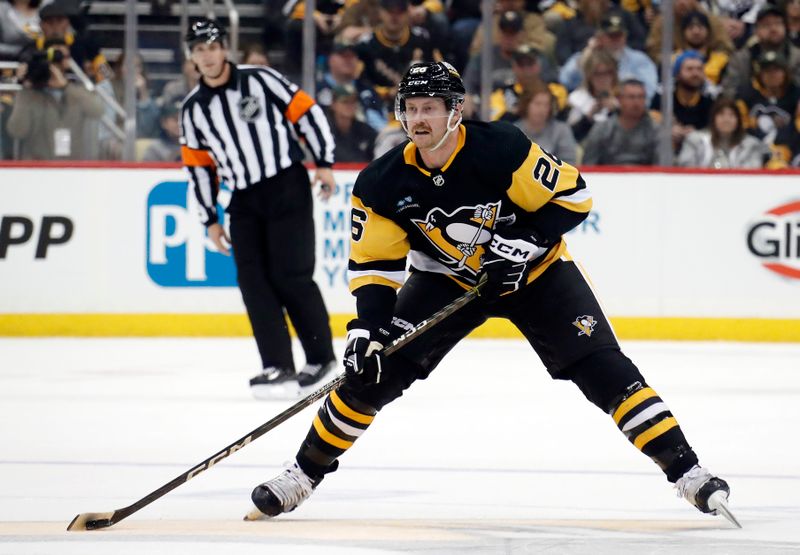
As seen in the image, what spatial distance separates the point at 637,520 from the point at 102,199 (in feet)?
16.3

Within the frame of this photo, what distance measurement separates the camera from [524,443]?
14.5ft

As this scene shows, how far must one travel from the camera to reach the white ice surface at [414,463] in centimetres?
301

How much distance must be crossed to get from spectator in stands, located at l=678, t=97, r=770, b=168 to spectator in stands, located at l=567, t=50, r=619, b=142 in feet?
1.49

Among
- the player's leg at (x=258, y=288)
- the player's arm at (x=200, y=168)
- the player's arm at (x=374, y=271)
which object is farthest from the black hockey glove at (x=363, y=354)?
the player's arm at (x=200, y=168)

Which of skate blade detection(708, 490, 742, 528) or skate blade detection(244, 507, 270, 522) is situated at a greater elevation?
skate blade detection(708, 490, 742, 528)

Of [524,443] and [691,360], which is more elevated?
[524,443]

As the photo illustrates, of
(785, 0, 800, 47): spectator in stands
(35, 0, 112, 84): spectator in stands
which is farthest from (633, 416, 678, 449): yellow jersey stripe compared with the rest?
(785, 0, 800, 47): spectator in stands

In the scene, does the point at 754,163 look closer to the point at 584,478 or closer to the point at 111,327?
the point at 111,327

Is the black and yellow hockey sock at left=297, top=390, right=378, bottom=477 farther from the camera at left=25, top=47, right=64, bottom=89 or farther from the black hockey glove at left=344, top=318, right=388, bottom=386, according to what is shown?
the camera at left=25, top=47, right=64, bottom=89

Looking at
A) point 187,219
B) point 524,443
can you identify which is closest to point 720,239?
point 187,219

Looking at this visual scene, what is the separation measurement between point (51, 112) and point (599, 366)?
5121mm

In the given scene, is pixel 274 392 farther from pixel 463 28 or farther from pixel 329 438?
pixel 463 28

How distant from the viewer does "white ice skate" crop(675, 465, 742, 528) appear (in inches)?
120

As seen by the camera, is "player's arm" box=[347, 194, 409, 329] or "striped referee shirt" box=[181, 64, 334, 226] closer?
"player's arm" box=[347, 194, 409, 329]
